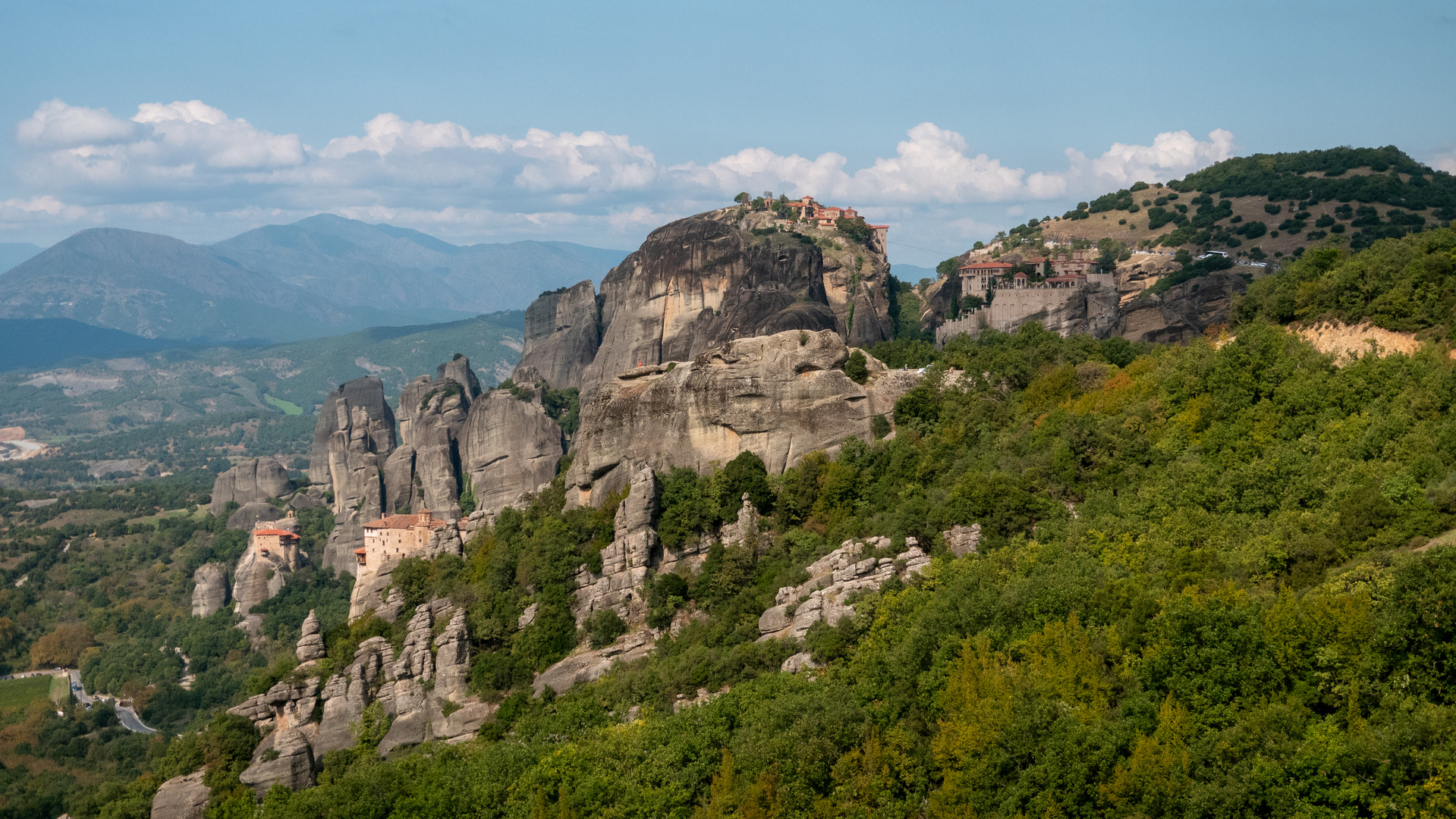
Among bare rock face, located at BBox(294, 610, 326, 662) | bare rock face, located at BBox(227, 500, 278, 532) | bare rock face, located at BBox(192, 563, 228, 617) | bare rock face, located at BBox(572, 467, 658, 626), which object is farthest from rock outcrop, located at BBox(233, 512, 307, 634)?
bare rock face, located at BBox(572, 467, 658, 626)

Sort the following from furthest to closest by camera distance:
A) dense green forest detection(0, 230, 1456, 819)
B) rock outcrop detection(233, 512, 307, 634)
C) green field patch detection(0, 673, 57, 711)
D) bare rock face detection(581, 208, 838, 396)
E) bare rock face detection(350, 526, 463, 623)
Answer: rock outcrop detection(233, 512, 307, 634), bare rock face detection(581, 208, 838, 396), green field patch detection(0, 673, 57, 711), bare rock face detection(350, 526, 463, 623), dense green forest detection(0, 230, 1456, 819)

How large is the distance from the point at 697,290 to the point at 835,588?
66.5m

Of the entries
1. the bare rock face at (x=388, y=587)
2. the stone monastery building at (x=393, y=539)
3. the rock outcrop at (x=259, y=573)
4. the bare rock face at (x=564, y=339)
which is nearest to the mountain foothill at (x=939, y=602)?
the bare rock face at (x=388, y=587)

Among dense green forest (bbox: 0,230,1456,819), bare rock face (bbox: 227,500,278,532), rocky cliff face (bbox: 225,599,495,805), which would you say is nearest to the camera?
dense green forest (bbox: 0,230,1456,819)

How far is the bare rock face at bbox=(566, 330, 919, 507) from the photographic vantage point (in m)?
45.7

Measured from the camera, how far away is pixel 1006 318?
81.0 meters

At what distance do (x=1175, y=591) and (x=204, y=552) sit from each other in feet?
371

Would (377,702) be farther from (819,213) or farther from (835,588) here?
(819,213)

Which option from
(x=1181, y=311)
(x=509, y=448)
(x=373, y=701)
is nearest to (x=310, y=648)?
(x=373, y=701)

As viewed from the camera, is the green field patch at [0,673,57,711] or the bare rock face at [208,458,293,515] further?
the bare rock face at [208,458,293,515]

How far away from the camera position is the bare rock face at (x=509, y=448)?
99.2m

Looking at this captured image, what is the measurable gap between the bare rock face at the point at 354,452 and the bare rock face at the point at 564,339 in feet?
55.6

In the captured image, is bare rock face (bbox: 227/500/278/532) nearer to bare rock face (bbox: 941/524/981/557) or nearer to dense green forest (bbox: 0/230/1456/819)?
dense green forest (bbox: 0/230/1456/819)

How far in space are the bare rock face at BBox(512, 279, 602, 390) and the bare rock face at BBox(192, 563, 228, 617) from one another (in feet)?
98.9
